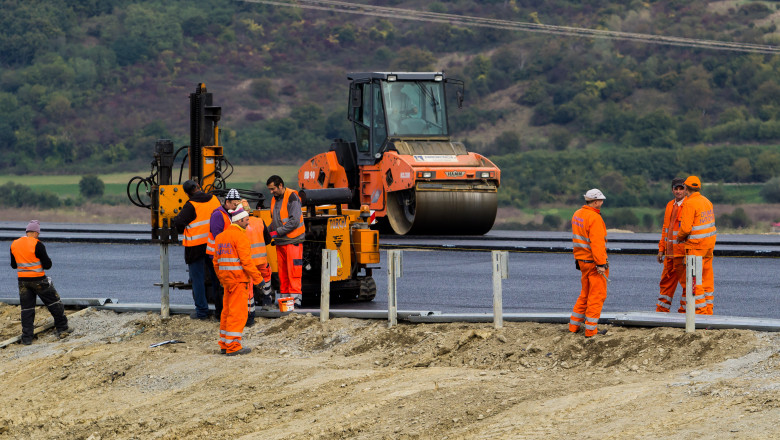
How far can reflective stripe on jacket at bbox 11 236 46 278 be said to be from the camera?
12.8 m

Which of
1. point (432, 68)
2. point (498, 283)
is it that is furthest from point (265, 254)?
point (432, 68)

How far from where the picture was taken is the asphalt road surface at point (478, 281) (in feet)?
45.9

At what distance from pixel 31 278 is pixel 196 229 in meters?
2.09

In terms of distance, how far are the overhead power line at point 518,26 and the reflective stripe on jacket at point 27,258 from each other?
51140 millimetres

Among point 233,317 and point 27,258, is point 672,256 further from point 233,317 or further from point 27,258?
point 27,258

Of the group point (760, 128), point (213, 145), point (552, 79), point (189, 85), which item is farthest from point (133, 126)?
point (213, 145)

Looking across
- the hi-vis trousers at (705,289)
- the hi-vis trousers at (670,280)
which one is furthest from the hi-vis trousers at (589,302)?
the hi-vis trousers at (670,280)

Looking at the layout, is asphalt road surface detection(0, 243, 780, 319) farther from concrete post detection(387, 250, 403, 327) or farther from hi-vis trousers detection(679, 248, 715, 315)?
concrete post detection(387, 250, 403, 327)

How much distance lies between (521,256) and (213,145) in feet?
29.2

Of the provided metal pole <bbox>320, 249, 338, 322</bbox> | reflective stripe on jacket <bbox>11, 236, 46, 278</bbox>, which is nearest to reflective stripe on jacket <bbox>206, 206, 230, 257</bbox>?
metal pole <bbox>320, 249, 338, 322</bbox>

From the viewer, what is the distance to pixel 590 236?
10414 millimetres

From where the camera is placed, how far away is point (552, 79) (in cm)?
7494

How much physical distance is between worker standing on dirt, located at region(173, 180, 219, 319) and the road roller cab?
9989mm

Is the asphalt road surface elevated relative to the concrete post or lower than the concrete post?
lower
